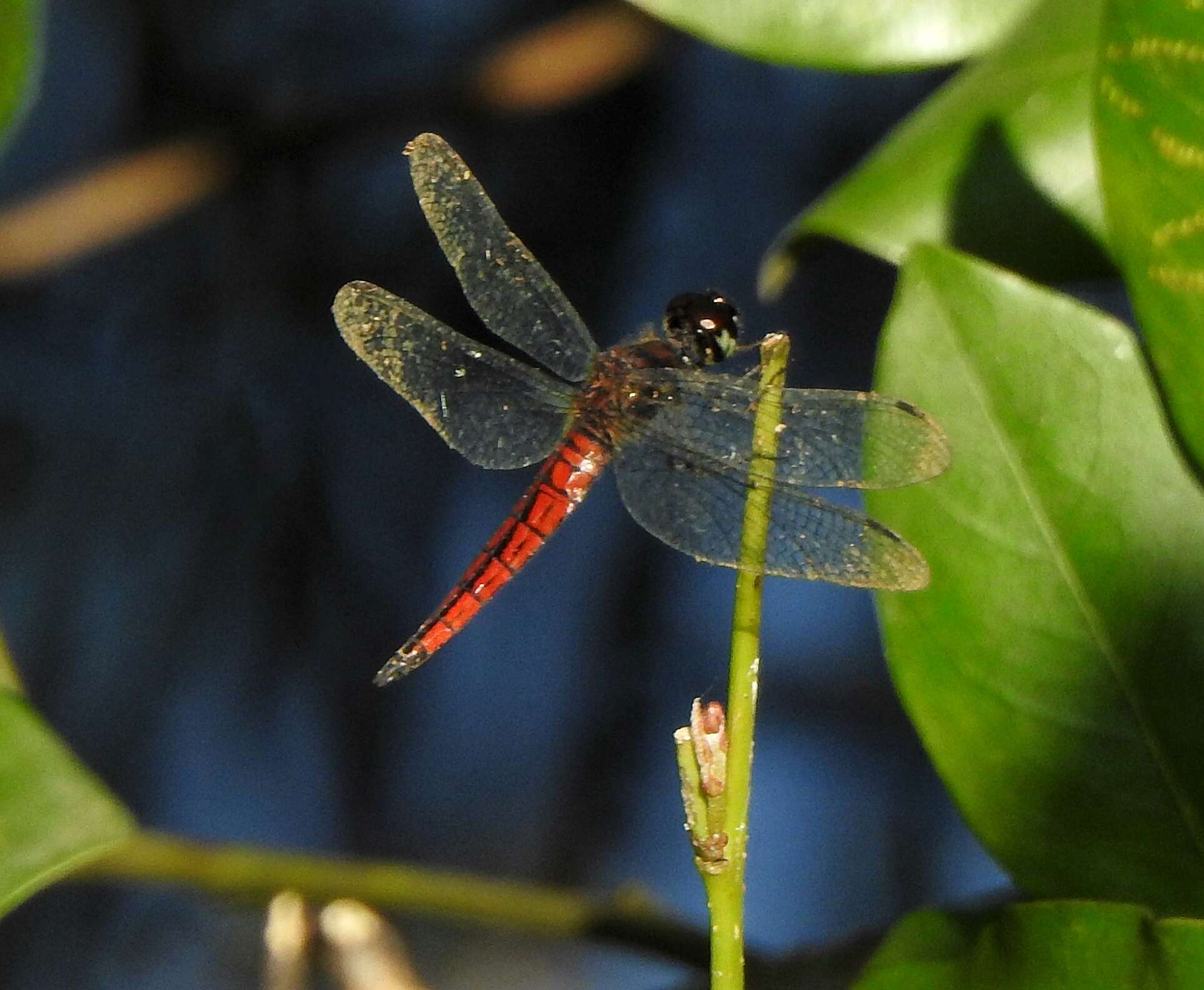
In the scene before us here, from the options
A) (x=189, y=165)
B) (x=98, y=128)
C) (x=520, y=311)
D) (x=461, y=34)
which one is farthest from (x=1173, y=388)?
(x=98, y=128)

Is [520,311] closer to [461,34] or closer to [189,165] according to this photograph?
[189,165]

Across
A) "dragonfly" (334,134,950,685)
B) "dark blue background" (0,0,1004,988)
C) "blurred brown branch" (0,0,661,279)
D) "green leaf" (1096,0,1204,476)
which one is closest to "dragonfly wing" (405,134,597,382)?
"dragonfly" (334,134,950,685)

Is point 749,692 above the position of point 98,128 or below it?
above

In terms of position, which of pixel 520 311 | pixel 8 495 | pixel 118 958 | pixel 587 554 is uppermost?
pixel 520 311

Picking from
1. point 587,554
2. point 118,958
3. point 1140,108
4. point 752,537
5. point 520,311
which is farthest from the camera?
point 587,554

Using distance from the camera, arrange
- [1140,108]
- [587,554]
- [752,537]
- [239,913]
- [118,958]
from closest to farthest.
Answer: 1. [1140,108]
2. [752,537]
3. [239,913]
4. [118,958]
5. [587,554]

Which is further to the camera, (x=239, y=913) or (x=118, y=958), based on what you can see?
(x=118, y=958)

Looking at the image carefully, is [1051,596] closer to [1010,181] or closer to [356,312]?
[1010,181]
